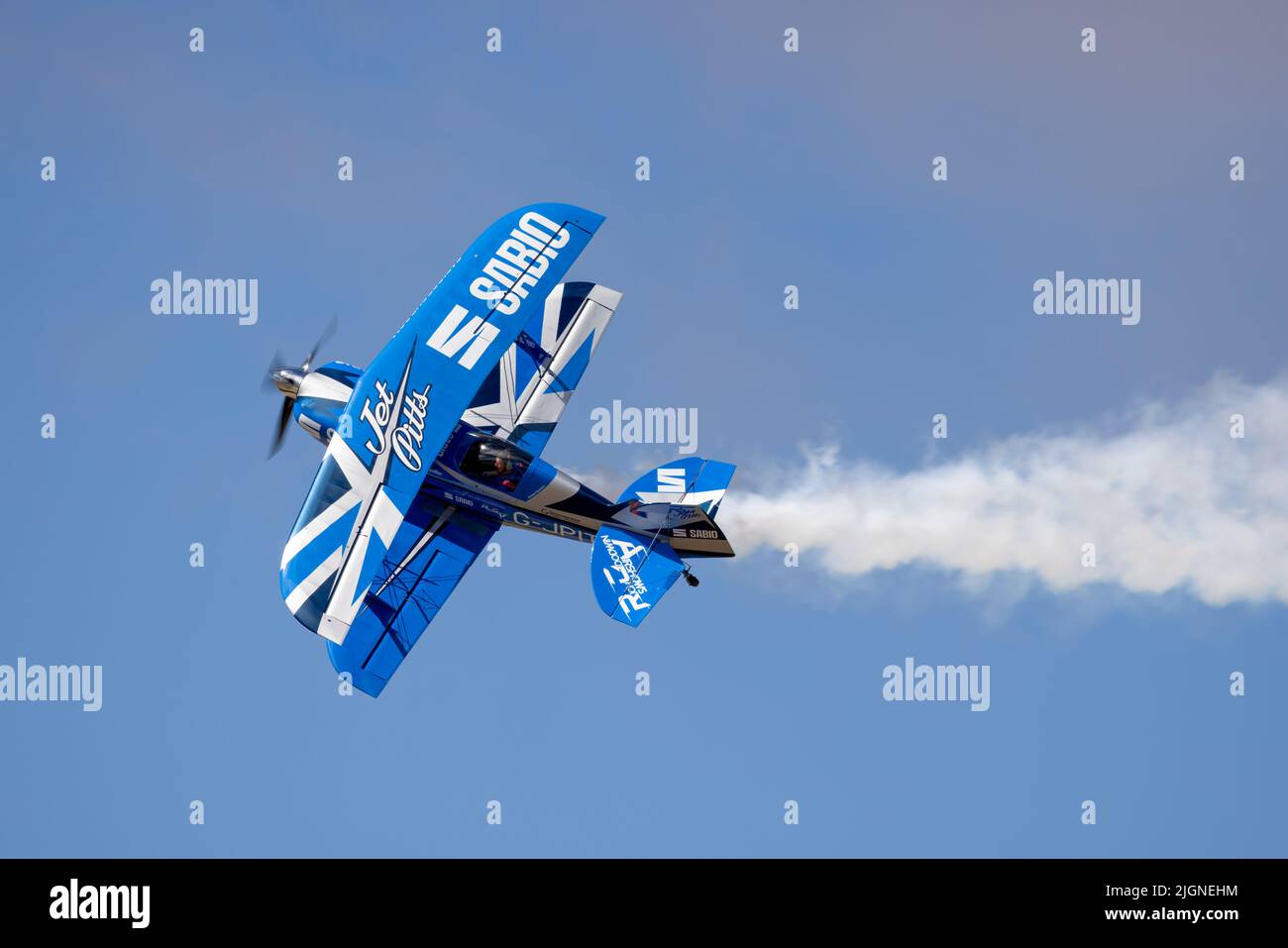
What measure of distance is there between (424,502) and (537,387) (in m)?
2.60

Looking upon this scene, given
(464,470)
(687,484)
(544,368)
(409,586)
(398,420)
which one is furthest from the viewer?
(544,368)

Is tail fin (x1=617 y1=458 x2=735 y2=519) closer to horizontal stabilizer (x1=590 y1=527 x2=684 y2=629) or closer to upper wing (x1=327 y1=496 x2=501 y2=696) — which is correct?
horizontal stabilizer (x1=590 y1=527 x2=684 y2=629)

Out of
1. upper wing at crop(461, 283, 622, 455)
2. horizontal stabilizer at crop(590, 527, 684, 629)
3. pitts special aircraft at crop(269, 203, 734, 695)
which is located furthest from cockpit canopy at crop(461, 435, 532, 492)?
horizontal stabilizer at crop(590, 527, 684, 629)

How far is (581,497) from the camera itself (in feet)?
87.2

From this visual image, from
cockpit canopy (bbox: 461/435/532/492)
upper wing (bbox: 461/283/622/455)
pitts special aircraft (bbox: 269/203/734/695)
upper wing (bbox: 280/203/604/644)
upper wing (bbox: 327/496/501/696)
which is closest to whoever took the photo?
upper wing (bbox: 280/203/604/644)

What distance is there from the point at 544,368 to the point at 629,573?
14.7ft

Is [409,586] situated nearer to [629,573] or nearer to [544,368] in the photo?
[629,573]

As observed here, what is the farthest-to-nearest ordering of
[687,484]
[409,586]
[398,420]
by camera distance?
[409,586] < [687,484] < [398,420]

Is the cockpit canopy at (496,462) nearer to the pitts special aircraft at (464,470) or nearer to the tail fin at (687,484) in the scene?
the pitts special aircraft at (464,470)

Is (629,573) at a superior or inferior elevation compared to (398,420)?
inferior

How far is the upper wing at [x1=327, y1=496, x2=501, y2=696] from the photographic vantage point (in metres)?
25.7

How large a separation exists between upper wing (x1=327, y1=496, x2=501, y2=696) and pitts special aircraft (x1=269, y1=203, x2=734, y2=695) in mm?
20

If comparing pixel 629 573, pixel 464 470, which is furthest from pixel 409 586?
pixel 629 573

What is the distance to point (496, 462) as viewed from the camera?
26656 mm
